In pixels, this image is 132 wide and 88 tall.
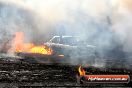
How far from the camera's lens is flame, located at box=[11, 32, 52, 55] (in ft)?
84.9

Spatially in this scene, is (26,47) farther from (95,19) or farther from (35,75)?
(35,75)

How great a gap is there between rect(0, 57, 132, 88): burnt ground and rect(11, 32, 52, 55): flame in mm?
3236

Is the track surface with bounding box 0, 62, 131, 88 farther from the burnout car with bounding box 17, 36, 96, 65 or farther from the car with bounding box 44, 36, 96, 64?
the car with bounding box 44, 36, 96, 64

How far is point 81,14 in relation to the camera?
27250 millimetres

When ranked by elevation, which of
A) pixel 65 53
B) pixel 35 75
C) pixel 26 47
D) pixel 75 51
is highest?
pixel 26 47

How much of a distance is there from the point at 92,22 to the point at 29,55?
222 inches

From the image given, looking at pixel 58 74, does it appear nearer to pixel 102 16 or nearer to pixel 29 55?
pixel 29 55

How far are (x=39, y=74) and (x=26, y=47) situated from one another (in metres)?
10.8

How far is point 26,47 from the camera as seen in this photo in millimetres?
29125

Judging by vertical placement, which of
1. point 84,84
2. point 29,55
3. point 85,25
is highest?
point 85,25

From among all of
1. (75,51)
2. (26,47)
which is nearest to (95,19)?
(75,51)

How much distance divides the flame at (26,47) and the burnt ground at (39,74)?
3.24 metres

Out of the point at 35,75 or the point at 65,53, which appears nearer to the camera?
the point at 35,75

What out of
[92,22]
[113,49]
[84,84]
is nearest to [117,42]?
[113,49]
